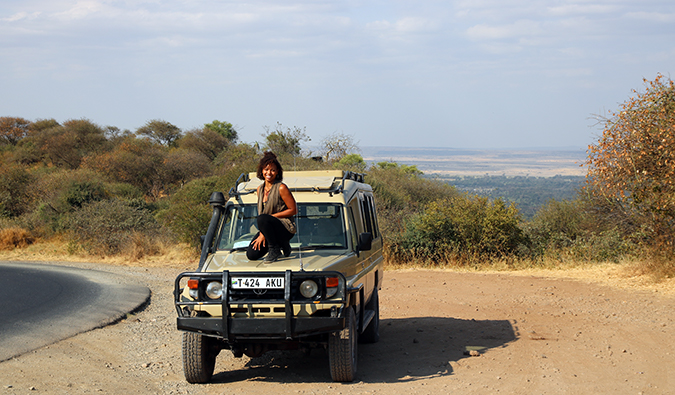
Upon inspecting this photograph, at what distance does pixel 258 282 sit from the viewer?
5414 mm

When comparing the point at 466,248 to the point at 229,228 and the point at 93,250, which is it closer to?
the point at 229,228

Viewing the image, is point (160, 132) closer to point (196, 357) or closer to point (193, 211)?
point (193, 211)

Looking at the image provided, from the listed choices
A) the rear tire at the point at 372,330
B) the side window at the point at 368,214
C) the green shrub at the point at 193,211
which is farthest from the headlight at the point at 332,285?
the green shrub at the point at 193,211

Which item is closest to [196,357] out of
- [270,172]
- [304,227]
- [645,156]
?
[304,227]

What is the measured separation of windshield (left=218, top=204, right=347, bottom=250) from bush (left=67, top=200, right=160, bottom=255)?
14.7 meters

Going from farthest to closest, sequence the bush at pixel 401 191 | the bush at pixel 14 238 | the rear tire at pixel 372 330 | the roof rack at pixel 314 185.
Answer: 1. the bush at pixel 14 238
2. the bush at pixel 401 191
3. the rear tire at pixel 372 330
4. the roof rack at pixel 314 185

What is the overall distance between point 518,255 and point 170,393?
1405cm

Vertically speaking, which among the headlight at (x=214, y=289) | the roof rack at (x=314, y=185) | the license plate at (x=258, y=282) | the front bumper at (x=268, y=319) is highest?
the roof rack at (x=314, y=185)

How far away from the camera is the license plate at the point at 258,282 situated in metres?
5.41

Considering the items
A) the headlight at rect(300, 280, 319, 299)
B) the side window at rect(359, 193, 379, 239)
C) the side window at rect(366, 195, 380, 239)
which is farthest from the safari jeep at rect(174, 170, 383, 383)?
the side window at rect(366, 195, 380, 239)

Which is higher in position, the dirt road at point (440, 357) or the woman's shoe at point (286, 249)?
the woman's shoe at point (286, 249)

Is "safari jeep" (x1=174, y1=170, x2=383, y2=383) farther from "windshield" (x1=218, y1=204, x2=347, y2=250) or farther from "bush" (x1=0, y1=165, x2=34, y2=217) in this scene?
"bush" (x1=0, y1=165, x2=34, y2=217)

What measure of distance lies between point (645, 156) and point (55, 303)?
12170 mm

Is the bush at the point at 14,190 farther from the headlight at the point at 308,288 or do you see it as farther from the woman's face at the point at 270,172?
the headlight at the point at 308,288
